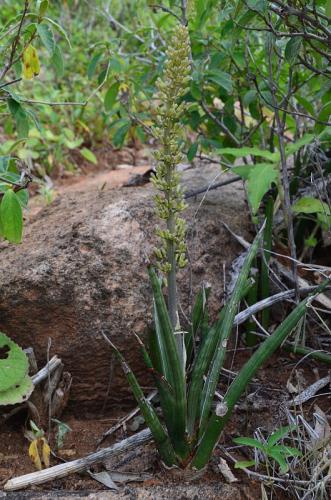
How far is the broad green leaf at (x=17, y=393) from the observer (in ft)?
5.59

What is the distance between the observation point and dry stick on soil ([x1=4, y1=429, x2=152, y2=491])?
62.7 inches

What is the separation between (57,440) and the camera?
6.00ft

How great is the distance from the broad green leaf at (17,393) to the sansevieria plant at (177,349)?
37 centimetres

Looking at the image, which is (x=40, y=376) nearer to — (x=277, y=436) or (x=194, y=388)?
(x=194, y=388)

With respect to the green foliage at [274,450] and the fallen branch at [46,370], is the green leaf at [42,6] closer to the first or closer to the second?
the fallen branch at [46,370]

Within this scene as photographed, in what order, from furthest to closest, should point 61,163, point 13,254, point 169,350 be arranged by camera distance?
point 61,163 < point 13,254 < point 169,350

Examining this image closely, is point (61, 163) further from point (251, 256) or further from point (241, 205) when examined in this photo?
point (251, 256)

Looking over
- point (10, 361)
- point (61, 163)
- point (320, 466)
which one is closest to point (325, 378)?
point (320, 466)

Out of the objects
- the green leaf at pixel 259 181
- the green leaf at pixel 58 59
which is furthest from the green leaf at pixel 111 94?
the green leaf at pixel 259 181

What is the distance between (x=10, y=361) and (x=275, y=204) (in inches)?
49.8

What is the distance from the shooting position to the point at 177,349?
5.17 feet

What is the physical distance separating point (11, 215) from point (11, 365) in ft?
1.47

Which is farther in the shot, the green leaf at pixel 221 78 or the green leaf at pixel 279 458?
the green leaf at pixel 221 78

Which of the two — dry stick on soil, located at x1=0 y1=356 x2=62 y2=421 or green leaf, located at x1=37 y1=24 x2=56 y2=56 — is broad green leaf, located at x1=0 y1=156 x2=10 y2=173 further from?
dry stick on soil, located at x1=0 y1=356 x2=62 y2=421
